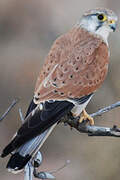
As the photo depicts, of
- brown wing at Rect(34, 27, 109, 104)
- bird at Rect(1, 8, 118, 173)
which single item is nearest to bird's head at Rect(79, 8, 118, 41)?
bird at Rect(1, 8, 118, 173)

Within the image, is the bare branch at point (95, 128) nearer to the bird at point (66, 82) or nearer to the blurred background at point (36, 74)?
the bird at point (66, 82)

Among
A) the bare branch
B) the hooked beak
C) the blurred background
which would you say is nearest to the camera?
the bare branch

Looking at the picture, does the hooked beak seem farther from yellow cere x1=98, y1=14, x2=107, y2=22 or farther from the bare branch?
the bare branch

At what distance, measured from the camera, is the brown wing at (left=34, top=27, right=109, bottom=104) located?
433 centimetres

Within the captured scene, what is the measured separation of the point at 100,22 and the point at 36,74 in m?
3.87

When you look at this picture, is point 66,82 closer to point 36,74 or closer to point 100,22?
point 100,22

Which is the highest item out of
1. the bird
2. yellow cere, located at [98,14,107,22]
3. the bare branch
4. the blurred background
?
yellow cere, located at [98,14,107,22]

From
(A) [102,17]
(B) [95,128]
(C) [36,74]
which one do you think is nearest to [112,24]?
(A) [102,17]

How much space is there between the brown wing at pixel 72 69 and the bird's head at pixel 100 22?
0.38 ft

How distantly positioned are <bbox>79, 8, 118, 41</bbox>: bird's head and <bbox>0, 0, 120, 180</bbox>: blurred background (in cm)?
242

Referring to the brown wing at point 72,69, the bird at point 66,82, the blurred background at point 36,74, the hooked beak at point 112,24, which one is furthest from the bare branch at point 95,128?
the blurred background at point 36,74

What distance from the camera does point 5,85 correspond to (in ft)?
28.0

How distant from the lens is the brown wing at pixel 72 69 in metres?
4.33

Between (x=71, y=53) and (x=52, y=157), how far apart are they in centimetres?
397
